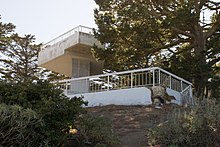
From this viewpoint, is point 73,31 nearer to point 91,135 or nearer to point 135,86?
point 135,86

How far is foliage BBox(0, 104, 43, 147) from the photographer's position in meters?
7.26

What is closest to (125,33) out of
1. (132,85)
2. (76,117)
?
(132,85)

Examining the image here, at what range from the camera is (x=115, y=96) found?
15.9m

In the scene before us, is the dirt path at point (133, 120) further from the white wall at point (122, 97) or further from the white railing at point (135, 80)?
the white railing at point (135, 80)

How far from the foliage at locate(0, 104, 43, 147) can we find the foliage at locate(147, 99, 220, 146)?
8.70ft

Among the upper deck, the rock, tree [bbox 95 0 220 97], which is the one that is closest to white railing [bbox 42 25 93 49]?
the upper deck

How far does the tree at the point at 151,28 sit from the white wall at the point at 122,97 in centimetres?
450

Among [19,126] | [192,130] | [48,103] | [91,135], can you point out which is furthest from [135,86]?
[19,126]

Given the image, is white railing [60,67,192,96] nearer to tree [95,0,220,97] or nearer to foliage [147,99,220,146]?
tree [95,0,220,97]

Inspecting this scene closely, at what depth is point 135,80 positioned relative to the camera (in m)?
16.6

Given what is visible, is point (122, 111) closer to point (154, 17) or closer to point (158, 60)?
point (154, 17)

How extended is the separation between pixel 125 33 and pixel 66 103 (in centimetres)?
1226

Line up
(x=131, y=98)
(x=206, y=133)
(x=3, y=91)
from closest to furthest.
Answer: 1. (x=206, y=133)
2. (x=3, y=91)
3. (x=131, y=98)

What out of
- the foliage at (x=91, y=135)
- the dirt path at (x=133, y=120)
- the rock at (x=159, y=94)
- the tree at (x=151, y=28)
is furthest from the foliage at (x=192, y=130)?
the tree at (x=151, y=28)
